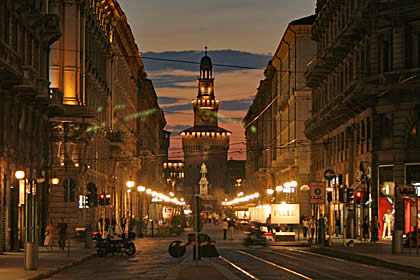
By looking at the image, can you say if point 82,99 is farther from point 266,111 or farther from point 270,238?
point 266,111

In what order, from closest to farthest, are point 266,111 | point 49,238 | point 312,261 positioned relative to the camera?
point 312,261
point 49,238
point 266,111

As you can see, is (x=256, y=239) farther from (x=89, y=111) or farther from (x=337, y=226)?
(x=337, y=226)

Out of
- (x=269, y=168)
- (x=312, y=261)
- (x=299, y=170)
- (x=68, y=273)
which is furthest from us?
(x=269, y=168)

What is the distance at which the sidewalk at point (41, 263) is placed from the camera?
26.8 meters

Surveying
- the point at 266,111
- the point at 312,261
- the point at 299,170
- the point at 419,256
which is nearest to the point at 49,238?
the point at 312,261

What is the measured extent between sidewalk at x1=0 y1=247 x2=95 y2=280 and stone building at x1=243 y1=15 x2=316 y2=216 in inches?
1362

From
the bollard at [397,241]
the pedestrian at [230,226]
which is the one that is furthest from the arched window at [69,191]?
the bollard at [397,241]

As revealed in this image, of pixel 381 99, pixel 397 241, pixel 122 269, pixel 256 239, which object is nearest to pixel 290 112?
pixel 256 239

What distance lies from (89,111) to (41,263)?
2728 centimetres

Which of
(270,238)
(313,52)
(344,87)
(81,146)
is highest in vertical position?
(313,52)

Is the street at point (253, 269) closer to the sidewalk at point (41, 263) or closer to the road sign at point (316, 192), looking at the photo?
the sidewalk at point (41, 263)

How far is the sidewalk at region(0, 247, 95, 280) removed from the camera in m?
26.8

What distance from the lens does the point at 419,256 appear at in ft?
120

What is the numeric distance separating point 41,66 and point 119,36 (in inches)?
1773
